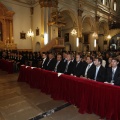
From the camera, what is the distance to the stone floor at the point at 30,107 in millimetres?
3514

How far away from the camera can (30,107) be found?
4.07 metres

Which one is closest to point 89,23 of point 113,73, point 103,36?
point 103,36

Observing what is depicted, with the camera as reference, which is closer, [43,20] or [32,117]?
[32,117]

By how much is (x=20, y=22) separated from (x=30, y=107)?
13.8 metres

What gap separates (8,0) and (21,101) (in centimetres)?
1368

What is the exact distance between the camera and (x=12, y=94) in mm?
5227

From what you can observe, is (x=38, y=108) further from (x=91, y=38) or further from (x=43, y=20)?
(x=91, y=38)

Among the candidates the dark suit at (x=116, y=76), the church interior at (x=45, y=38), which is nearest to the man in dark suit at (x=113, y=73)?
the dark suit at (x=116, y=76)

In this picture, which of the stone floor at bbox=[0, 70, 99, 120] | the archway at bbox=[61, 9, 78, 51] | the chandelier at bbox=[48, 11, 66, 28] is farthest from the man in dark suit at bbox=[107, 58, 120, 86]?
the archway at bbox=[61, 9, 78, 51]

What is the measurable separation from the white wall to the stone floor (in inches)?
442

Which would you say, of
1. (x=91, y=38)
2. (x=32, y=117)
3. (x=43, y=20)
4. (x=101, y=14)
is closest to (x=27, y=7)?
(x=43, y=20)

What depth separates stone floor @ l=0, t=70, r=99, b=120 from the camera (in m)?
3.51

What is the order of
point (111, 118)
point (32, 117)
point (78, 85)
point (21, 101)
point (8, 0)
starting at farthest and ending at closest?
point (8, 0)
point (21, 101)
point (78, 85)
point (32, 117)
point (111, 118)

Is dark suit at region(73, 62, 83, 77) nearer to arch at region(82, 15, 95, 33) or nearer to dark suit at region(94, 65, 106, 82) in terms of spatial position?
dark suit at region(94, 65, 106, 82)
